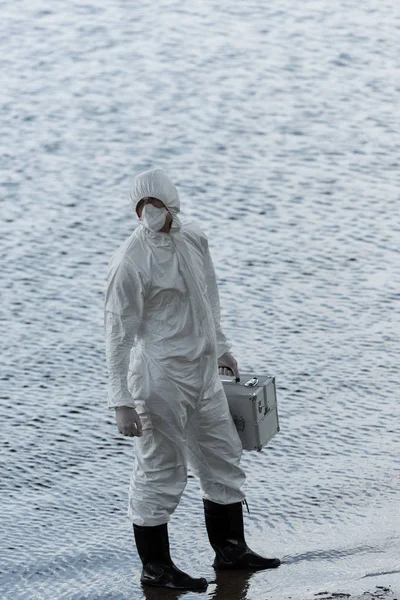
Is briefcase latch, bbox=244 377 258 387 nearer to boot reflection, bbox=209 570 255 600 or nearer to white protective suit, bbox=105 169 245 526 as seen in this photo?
white protective suit, bbox=105 169 245 526

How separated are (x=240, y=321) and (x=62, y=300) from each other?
1152 mm

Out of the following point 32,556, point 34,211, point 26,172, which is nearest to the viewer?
point 32,556

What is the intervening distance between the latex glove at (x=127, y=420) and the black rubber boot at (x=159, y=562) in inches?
17.1

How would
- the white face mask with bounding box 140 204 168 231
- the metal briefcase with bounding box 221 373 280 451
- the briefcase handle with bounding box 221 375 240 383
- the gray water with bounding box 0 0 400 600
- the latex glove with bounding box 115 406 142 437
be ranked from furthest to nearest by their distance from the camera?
the gray water with bounding box 0 0 400 600
the briefcase handle with bounding box 221 375 240 383
the metal briefcase with bounding box 221 373 280 451
the white face mask with bounding box 140 204 168 231
the latex glove with bounding box 115 406 142 437

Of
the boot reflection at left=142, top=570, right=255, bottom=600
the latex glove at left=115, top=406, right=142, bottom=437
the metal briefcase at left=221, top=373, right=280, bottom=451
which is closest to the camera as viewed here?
the latex glove at left=115, top=406, right=142, bottom=437

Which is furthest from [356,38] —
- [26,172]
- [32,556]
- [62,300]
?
[32,556]

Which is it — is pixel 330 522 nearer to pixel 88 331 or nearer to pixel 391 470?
pixel 391 470

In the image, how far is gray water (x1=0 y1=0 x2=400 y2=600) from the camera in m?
5.51

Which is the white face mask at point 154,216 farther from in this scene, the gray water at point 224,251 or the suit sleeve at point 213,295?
the gray water at point 224,251

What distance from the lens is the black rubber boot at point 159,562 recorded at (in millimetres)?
4906

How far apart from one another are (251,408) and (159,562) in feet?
2.12

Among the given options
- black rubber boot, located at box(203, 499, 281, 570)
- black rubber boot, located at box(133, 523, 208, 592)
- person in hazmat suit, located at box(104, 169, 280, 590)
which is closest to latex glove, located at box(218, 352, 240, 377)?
person in hazmat suit, located at box(104, 169, 280, 590)

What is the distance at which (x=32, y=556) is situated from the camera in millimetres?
5438

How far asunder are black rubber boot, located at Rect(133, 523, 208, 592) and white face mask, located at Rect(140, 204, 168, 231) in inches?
42.2
